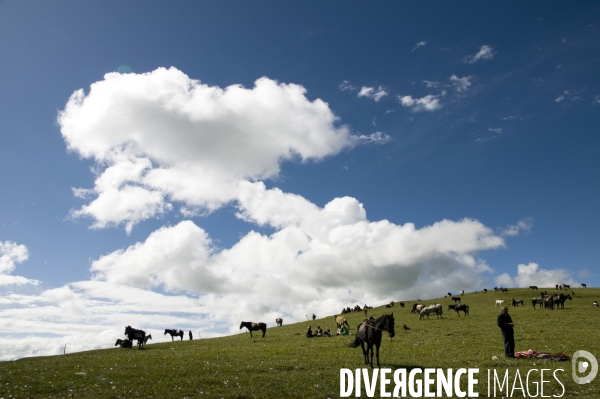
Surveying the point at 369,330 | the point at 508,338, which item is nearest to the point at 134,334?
the point at 369,330

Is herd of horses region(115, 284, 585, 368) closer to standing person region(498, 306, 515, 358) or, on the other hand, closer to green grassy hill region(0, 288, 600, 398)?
green grassy hill region(0, 288, 600, 398)

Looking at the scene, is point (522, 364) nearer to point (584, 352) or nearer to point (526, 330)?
point (584, 352)

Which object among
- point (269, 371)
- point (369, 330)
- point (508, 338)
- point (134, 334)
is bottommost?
point (134, 334)

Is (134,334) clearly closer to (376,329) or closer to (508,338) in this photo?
(376,329)

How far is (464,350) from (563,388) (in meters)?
10.8

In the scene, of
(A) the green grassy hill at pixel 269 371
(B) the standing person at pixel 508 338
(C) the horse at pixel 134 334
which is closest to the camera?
(A) the green grassy hill at pixel 269 371

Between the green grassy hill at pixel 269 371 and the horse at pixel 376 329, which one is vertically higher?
the horse at pixel 376 329

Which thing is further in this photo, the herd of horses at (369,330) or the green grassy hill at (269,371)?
the herd of horses at (369,330)

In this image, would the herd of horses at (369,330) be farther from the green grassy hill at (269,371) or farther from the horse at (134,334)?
the green grassy hill at (269,371)

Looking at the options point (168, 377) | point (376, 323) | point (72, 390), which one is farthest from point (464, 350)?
point (72, 390)

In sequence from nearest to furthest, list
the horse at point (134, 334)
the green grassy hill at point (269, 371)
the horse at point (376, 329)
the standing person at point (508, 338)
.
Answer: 1. the green grassy hill at point (269, 371)
2. the horse at point (376, 329)
3. the standing person at point (508, 338)
4. the horse at point (134, 334)

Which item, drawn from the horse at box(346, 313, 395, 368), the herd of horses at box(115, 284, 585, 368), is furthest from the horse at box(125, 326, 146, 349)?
the horse at box(346, 313, 395, 368)

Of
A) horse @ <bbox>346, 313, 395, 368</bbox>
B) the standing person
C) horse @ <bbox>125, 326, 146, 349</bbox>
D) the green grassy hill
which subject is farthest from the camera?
horse @ <bbox>125, 326, 146, 349</bbox>

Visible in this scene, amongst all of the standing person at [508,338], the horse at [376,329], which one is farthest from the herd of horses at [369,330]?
the standing person at [508,338]
